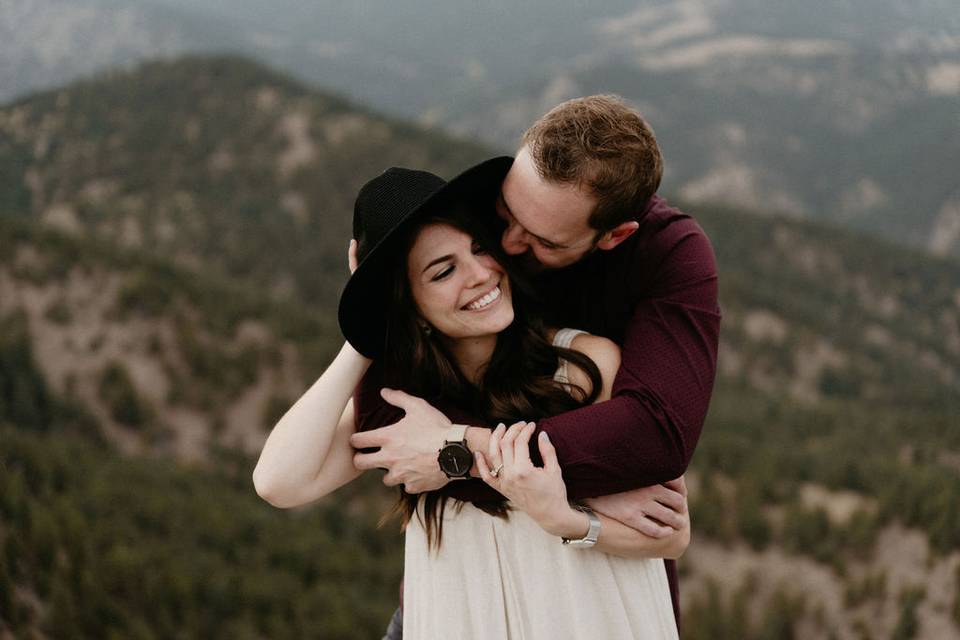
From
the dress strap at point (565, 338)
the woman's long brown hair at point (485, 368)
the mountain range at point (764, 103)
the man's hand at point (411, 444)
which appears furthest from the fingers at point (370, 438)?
the mountain range at point (764, 103)

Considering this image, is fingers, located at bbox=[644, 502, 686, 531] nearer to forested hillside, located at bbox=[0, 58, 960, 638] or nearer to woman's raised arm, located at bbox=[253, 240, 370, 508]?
woman's raised arm, located at bbox=[253, 240, 370, 508]

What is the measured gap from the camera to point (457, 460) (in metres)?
1.79

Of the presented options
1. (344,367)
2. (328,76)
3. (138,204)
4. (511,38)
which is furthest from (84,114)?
(511,38)

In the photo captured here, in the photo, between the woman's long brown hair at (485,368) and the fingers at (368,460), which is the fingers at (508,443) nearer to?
the woman's long brown hair at (485,368)

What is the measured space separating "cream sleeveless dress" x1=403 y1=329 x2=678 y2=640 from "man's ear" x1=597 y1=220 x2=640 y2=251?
2.44ft

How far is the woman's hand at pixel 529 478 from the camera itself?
5.49ft

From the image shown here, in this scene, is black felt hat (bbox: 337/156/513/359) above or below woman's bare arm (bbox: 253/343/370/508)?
above

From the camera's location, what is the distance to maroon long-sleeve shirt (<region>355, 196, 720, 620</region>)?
1.73 m

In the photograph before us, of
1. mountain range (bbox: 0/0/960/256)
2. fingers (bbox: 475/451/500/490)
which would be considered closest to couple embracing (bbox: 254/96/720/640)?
fingers (bbox: 475/451/500/490)

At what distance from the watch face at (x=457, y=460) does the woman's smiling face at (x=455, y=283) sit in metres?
0.32

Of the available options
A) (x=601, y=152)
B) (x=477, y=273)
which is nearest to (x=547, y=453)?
(x=477, y=273)

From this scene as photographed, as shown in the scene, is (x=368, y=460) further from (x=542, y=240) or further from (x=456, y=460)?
(x=542, y=240)

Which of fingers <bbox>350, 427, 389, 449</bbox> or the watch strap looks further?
fingers <bbox>350, 427, 389, 449</bbox>

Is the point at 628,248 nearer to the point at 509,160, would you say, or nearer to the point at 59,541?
the point at 509,160
